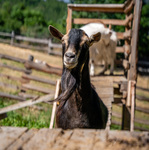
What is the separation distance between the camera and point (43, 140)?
1.04 metres

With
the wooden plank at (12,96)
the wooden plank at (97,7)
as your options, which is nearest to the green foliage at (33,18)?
the wooden plank at (12,96)

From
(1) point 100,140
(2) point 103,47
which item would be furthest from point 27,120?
(1) point 100,140

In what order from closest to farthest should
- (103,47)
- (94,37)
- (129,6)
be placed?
(94,37)
(129,6)
(103,47)

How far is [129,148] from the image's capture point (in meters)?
0.97

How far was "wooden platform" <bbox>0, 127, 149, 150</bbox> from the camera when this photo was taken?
3.24 feet

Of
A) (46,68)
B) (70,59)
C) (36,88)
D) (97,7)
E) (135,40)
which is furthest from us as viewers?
(36,88)

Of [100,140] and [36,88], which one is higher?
[100,140]

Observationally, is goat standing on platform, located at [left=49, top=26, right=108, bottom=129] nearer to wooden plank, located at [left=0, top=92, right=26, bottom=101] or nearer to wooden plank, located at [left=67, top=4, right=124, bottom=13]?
wooden plank, located at [left=67, top=4, right=124, bottom=13]

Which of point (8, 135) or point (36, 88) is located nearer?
point (8, 135)

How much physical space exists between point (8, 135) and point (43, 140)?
175mm

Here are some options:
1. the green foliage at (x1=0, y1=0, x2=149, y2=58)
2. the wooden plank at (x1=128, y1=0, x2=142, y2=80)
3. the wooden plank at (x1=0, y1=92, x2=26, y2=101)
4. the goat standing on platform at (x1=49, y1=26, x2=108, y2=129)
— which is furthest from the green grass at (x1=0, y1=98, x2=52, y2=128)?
the green foliage at (x1=0, y1=0, x2=149, y2=58)

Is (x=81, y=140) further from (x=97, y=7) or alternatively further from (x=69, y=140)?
(x=97, y=7)

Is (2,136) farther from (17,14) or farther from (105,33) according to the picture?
(17,14)

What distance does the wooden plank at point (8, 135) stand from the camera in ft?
3.28
